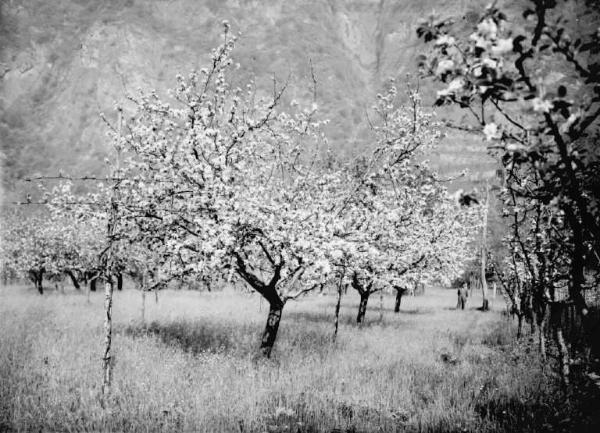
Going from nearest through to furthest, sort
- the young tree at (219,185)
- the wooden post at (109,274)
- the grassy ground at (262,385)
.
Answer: the grassy ground at (262,385)
the wooden post at (109,274)
the young tree at (219,185)

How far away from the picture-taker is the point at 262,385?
7.71 meters

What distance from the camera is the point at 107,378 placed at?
268 inches

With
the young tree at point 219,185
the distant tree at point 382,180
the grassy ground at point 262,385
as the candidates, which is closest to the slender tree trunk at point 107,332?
the grassy ground at point 262,385

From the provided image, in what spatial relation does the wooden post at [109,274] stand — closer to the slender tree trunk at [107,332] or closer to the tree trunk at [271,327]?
the slender tree trunk at [107,332]

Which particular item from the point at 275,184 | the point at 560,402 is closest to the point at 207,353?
the point at 275,184

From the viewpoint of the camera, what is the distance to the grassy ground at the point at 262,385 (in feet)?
19.9

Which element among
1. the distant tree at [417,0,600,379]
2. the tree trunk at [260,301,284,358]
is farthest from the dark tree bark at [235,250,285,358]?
the distant tree at [417,0,600,379]

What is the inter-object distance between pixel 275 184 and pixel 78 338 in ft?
24.7

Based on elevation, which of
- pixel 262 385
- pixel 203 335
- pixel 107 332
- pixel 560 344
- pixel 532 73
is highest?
pixel 532 73

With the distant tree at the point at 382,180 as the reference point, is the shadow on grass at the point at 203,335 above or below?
below

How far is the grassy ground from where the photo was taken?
6.06 meters

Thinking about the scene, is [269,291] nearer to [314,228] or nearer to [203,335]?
[314,228]

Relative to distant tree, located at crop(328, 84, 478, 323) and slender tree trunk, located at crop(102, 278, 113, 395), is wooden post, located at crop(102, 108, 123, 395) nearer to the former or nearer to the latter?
slender tree trunk, located at crop(102, 278, 113, 395)

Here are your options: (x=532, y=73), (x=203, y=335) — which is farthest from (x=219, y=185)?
(x=203, y=335)
